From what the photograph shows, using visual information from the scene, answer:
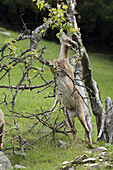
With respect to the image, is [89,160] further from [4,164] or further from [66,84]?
[66,84]

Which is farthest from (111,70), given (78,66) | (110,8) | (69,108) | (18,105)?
(69,108)

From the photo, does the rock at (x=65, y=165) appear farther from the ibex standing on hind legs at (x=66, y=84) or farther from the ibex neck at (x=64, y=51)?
the ibex neck at (x=64, y=51)

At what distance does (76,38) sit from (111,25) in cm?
2199

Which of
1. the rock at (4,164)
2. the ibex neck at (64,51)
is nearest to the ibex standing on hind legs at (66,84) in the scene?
the ibex neck at (64,51)

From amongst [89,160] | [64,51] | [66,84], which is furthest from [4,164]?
[64,51]

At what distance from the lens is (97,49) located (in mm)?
32562

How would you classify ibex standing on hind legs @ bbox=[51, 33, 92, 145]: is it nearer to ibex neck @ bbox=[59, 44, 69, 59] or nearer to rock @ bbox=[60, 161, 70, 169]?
ibex neck @ bbox=[59, 44, 69, 59]

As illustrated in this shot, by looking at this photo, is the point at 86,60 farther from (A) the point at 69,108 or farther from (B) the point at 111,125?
(A) the point at 69,108

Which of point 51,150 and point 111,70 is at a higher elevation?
point 111,70

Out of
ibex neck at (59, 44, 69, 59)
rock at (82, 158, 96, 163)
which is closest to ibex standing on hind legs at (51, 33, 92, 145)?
ibex neck at (59, 44, 69, 59)

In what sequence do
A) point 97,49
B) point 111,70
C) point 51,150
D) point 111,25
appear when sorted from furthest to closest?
point 97,49, point 111,25, point 111,70, point 51,150

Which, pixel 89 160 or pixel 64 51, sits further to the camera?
pixel 64 51

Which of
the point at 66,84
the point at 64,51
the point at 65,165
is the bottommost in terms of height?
the point at 65,165

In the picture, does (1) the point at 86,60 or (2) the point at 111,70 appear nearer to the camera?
(1) the point at 86,60
